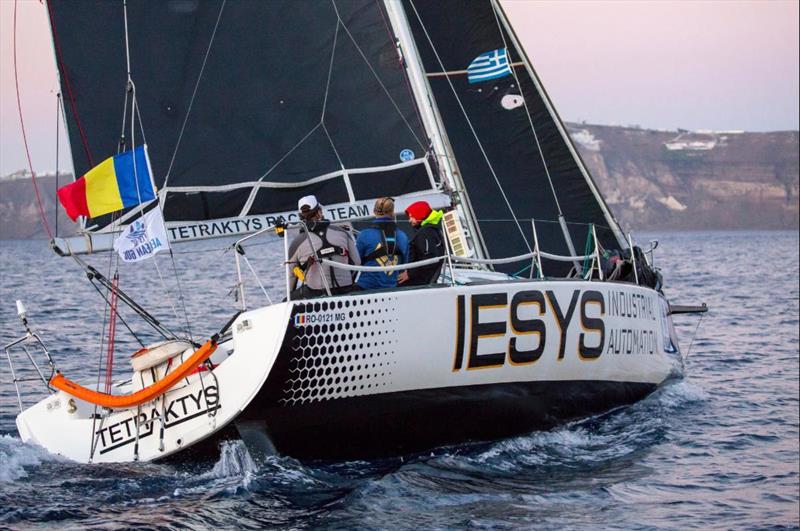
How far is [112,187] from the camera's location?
9766 mm

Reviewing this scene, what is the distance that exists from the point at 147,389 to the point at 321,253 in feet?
5.77

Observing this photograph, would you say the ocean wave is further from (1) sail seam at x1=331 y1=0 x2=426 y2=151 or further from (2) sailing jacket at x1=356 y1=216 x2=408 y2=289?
(1) sail seam at x1=331 y1=0 x2=426 y2=151

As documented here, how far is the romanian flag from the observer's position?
31.7ft

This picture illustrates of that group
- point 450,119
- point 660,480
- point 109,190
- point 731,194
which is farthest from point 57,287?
point 731,194

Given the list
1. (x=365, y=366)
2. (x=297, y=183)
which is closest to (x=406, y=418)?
(x=365, y=366)

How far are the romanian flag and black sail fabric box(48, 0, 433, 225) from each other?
85 centimetres

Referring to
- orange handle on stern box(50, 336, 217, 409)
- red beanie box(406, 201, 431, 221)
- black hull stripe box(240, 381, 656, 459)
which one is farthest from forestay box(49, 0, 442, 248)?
black hull stripe box(240, 381, 656, 459)

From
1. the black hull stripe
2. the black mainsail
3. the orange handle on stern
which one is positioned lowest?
the black hull stripe

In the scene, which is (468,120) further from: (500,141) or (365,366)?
(365,366)

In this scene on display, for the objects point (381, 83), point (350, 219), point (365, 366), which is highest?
point (381, 83)

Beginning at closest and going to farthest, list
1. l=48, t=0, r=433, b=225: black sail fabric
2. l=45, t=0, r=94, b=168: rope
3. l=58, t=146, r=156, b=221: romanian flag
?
l=58, t=146, r=156, b=221: romanian flag
l=45, t=0, r=94, b=168: rope
l=48, t=0, r=433, b=225: black sail fabric

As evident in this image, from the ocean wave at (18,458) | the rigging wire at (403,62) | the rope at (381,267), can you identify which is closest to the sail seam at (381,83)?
the rigging wire at (403,62)

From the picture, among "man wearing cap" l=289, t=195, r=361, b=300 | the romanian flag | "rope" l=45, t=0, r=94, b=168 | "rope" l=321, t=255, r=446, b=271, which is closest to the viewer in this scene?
"rope" l=321, t=255, r=446, b=271

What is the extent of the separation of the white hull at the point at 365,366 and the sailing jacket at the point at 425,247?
509mm
